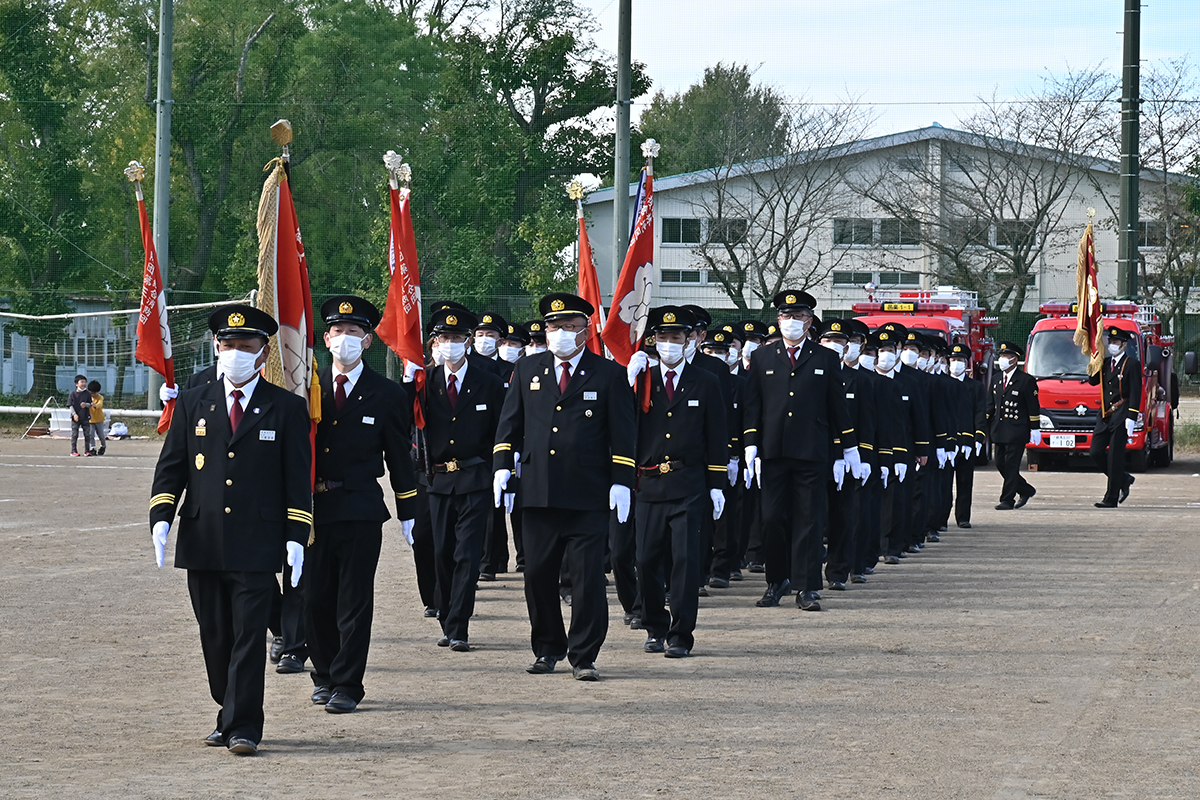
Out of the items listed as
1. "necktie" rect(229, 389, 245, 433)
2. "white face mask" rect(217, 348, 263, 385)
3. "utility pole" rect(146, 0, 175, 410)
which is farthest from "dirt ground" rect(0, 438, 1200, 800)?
"utility pole" rect(146, 0, 175, 410)

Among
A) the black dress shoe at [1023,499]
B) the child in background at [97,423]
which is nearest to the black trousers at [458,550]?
the black dress shoe at [1023,499]

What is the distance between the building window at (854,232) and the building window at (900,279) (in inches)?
52.7

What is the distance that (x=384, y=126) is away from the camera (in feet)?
152

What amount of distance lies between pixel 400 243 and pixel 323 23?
1628 inches

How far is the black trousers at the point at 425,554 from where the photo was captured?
36.2 feet

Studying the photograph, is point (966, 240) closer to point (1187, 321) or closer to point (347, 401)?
point (1187, 321)

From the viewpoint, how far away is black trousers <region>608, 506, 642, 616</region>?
10.5 meters

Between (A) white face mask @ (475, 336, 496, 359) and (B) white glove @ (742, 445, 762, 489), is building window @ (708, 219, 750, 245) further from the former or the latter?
(B) white glove @ (742, 445, 762, 489)

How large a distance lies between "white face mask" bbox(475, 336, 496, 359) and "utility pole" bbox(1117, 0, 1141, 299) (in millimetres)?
18934

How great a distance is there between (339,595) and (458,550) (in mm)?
1910

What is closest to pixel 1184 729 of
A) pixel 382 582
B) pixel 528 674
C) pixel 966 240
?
pixel 528 674

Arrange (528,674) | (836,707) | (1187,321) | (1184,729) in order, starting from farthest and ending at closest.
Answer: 1. (1187,321)
2. (528,674)
3. (836,707)
4. (1184,729)

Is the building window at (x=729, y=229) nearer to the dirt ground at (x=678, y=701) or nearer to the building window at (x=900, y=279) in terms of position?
the building window at (x=900, y=279)

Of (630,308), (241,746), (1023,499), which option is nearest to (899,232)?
(1023,499)
